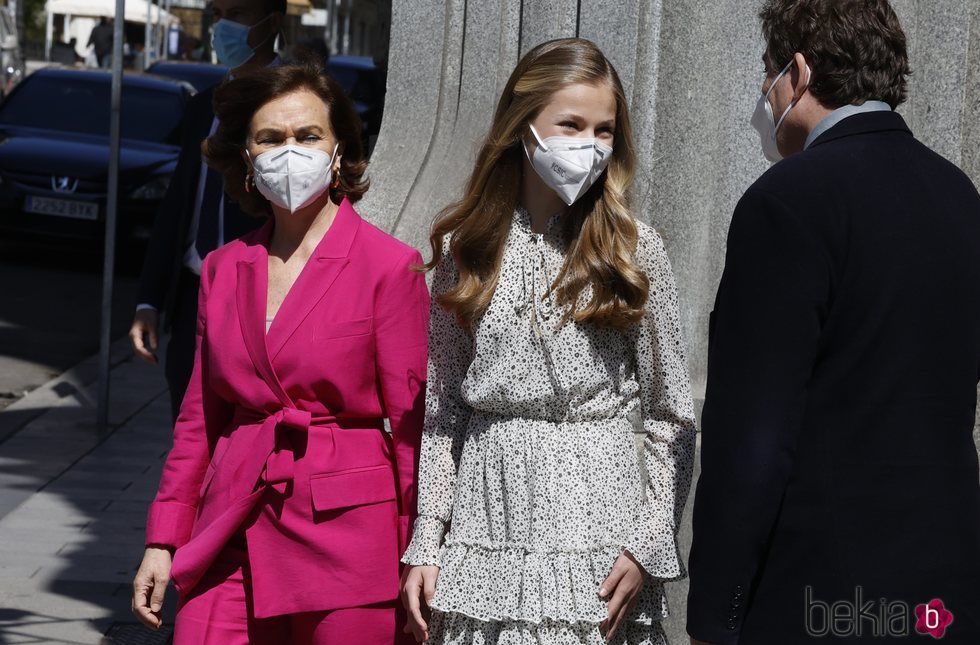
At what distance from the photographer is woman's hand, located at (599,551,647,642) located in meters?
2.82

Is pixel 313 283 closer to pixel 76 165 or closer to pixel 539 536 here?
pixel 539 536

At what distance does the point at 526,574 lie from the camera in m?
2.82

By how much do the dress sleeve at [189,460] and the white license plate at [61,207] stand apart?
420 inches

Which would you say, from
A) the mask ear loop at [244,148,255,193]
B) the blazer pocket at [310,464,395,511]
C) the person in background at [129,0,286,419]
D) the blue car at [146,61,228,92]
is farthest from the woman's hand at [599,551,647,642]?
the blue car at [146,61,228,92]

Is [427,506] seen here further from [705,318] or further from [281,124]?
[705,318]

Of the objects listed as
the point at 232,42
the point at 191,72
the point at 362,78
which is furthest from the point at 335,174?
the point at 191,72

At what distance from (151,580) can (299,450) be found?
492mm

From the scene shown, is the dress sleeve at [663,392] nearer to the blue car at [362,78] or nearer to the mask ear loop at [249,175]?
the mask ear loop at [249,175]

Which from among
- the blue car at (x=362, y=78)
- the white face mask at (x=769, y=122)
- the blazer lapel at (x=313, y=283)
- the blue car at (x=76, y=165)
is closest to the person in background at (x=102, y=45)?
the blue car at (x=362, y=78)

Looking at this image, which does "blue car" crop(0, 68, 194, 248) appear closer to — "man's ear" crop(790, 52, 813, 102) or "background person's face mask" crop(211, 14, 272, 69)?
"background person's face mask" crop(211, 14, 272, 69)

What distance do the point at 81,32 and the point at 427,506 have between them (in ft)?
166

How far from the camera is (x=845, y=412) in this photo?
235cm

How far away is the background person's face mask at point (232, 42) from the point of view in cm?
533

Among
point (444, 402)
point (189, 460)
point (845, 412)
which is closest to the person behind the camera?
point (845, 412)
